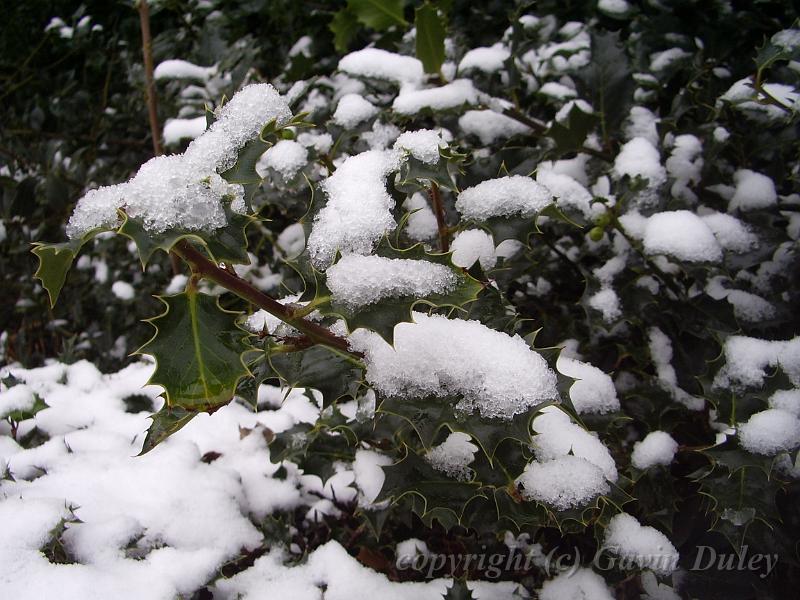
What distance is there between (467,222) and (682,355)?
0.60 meters

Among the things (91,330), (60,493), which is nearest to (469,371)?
(60,493)

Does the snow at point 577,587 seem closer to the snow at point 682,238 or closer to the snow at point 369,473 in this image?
the snow at point 369,473

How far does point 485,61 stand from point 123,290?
157 cm

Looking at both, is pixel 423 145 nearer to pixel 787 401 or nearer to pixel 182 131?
pixel 787 401

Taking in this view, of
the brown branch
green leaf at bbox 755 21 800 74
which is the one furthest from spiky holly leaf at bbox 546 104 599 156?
the brown branch

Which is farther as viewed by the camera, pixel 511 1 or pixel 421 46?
pixel 511 1

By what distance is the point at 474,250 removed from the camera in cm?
122

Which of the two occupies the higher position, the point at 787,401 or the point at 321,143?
the point at 321,143

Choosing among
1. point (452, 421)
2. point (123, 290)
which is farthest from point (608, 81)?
point (123, 290)

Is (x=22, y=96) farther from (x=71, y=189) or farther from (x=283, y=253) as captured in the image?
(x=283, y=253)

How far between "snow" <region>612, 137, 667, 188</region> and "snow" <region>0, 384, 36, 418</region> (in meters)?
1.44

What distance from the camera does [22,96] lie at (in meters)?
3.22

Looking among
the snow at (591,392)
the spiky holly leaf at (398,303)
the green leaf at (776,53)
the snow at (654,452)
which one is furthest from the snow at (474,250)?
the green leaf at (776,53)

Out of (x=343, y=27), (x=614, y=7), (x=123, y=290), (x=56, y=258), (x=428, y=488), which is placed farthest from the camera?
(x=123, y=290)
